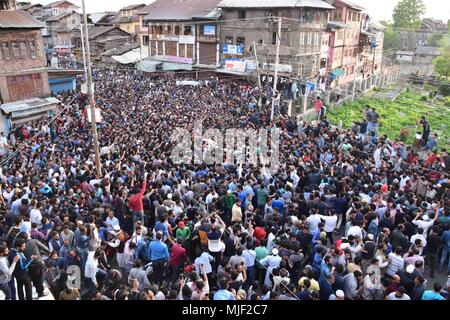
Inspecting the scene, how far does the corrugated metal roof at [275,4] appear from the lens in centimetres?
2972

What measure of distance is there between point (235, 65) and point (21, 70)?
1686 centimetres

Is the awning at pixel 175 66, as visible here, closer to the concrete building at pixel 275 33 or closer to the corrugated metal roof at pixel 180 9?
the concrete building at pixel 275 33

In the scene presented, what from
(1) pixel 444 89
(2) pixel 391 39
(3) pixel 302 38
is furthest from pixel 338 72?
(2) pixel 391 39

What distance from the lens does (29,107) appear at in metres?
23.9

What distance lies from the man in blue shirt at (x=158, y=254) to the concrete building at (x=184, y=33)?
3115cm

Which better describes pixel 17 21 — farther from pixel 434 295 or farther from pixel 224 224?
pixel 434 295

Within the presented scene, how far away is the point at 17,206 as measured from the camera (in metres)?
9.33

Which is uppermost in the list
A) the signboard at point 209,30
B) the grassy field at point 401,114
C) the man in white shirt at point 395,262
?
the signboard at point 209,30

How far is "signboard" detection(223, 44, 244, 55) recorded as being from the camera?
112ft

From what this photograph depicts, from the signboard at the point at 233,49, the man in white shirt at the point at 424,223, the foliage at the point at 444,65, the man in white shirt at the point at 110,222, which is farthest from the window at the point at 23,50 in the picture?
the foliage at the point at 444,65

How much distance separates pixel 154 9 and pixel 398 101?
99.0 ft

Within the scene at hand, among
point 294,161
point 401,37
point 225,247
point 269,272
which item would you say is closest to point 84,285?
point 225,247
